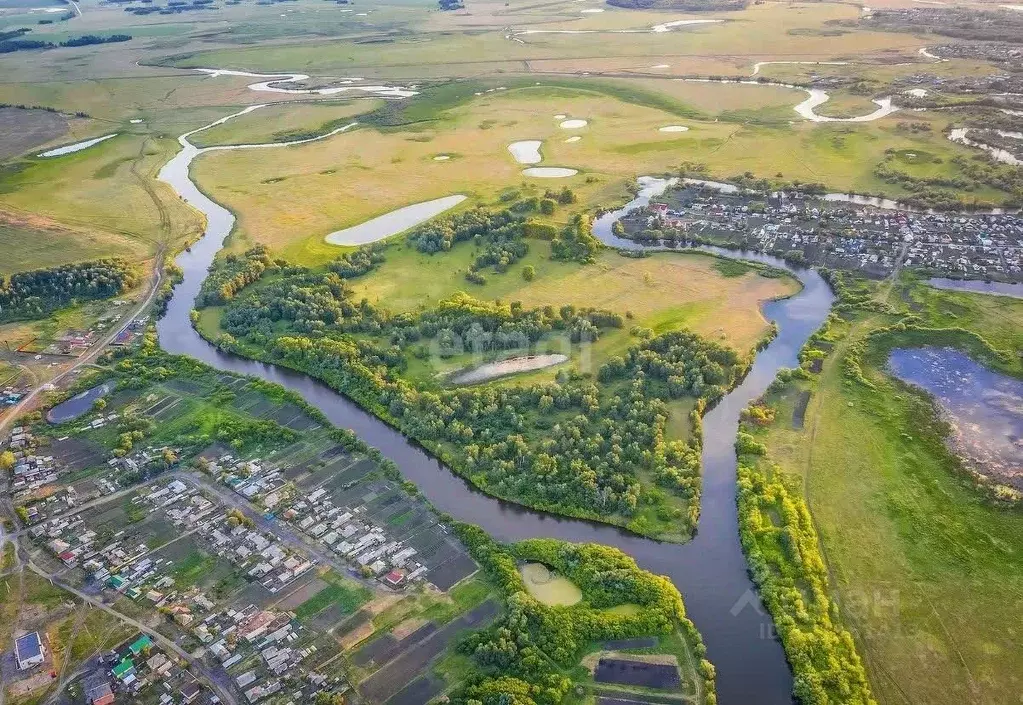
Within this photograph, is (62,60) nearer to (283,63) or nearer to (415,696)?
(283,63)

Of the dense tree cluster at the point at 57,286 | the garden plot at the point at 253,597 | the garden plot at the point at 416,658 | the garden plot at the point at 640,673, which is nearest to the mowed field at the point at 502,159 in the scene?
the dense tree cluster at the point at 57,286

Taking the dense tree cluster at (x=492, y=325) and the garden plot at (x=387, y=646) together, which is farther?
the dense tree cluster at (x=492, y=325)

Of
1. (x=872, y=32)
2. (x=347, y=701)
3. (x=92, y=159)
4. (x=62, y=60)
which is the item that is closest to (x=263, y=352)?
(x=347, y=701)

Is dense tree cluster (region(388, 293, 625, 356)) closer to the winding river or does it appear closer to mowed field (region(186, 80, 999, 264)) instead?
the winding river

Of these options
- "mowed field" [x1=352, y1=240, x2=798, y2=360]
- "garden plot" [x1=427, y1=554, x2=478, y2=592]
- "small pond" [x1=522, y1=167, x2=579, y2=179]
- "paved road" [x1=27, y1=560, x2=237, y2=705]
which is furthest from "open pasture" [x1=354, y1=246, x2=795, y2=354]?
"paved road" [x1=27, y1=560, x2=237, y2=705]

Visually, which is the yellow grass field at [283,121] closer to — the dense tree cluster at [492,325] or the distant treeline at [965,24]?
the dense tree cluster at [492,325]

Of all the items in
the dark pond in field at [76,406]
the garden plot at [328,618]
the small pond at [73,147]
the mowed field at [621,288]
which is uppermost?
the small pond at [73,147]
